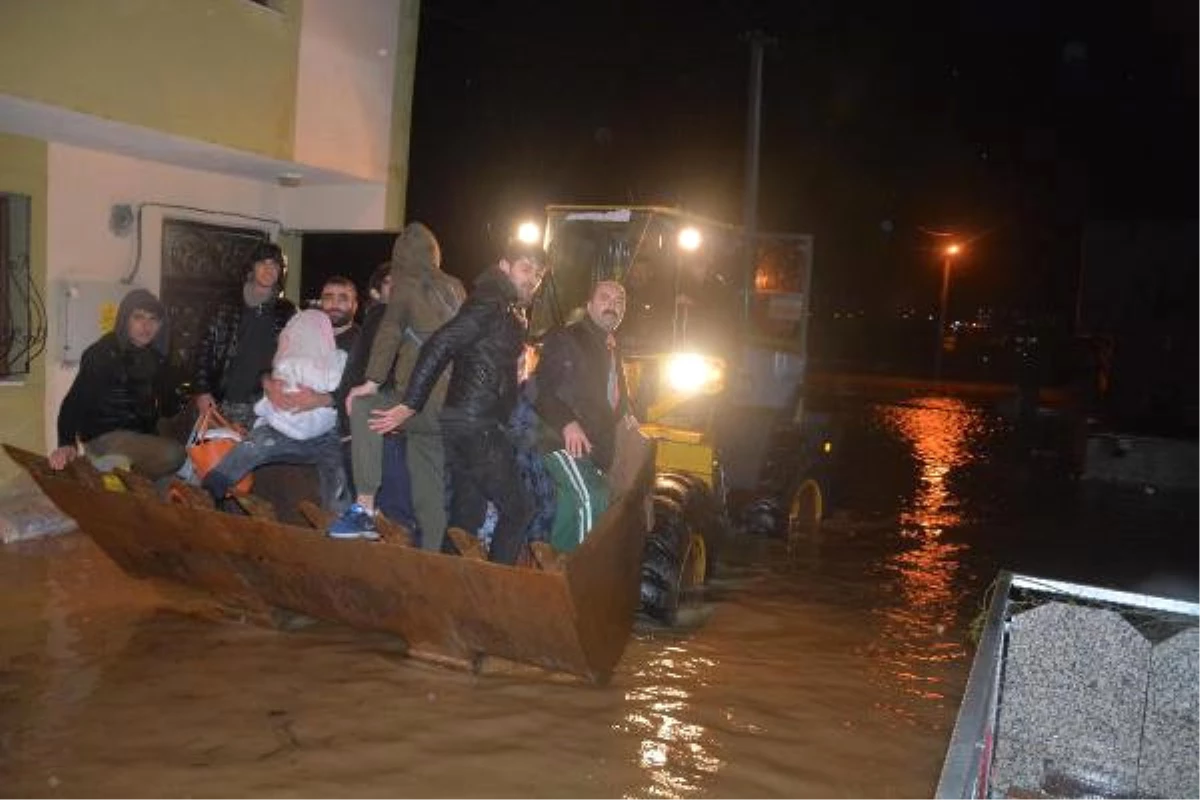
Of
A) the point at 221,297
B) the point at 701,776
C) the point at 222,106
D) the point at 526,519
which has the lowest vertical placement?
the point at 701,776

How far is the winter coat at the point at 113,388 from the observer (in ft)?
20.9

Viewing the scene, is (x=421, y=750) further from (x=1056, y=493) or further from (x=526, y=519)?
(x=1056, y=493)

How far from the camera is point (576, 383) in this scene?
17.8 feet

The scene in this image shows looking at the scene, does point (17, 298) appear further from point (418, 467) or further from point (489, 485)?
point (489, 485)

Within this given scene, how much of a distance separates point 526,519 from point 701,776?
5.26 ft

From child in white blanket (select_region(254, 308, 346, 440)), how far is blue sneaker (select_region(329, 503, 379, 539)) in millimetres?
915

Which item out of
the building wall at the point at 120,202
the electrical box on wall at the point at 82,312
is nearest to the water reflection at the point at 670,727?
the electrical box on wall at the point at 82,312

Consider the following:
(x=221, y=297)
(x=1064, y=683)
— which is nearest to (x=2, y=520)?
(x=221, y=297)

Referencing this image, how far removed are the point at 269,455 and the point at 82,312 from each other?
149 inches

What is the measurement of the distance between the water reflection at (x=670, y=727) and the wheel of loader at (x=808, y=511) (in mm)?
4274

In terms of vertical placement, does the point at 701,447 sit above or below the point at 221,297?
below

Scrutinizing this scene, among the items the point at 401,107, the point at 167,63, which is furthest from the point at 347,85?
the point at 167,63

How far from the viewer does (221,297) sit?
991 cm

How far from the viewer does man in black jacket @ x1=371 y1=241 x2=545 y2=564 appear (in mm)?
5043
